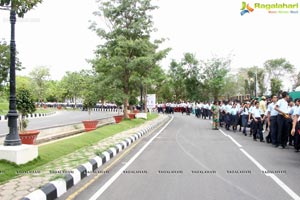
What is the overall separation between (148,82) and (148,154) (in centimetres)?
1272

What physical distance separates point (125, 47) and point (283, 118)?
502 inches

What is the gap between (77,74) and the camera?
73.4 m

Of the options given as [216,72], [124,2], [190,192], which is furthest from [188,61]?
[190,192]

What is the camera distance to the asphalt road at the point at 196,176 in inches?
243

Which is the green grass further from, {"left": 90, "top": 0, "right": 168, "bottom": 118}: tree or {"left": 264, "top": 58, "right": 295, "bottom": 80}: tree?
{"left": 264, "top": 58, "right": 295, "bottom": 80}: tree

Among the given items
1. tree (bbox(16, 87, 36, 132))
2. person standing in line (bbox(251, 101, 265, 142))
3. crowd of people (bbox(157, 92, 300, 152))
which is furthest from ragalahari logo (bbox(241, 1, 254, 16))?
tree (bbox(16, 87, 36, 132))

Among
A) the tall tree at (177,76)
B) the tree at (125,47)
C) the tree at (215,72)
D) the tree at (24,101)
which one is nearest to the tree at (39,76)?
the tall tree at (177,76)

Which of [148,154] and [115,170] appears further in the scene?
[148,154]

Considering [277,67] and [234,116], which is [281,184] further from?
[277,67]

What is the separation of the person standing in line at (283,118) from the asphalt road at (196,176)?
2.73ft

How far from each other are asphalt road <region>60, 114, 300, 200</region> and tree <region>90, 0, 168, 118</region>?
1214 cm

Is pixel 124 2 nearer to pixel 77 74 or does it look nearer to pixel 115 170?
pixel 115 170

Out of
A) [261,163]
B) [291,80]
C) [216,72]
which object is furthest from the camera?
[291,80]

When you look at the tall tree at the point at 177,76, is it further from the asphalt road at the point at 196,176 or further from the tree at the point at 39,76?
the asphalt road at the point at 196,176
